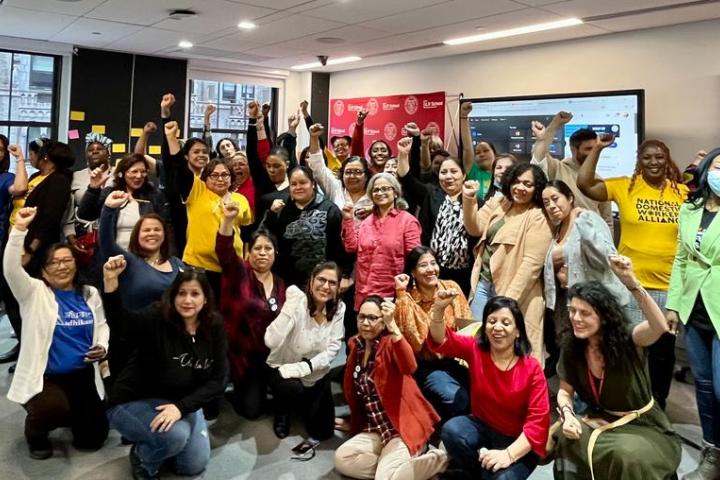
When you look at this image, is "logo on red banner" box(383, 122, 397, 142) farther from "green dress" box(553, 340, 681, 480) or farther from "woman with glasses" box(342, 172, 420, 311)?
"green dress" box(553, 340, 681, 480)

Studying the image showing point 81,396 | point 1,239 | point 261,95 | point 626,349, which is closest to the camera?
point 626,349

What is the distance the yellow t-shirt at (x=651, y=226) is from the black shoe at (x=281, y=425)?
6.68 feet

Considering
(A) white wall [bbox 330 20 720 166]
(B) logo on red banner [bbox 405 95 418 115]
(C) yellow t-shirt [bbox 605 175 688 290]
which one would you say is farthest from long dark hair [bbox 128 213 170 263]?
(B) logo on red banner [bbox 405 95 418 115]

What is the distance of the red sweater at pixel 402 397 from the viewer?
7.93 feet

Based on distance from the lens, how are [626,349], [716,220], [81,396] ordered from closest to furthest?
[626,349] < [716,220] < [81,396]

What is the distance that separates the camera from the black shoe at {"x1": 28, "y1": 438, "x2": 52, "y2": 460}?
8.28 ft

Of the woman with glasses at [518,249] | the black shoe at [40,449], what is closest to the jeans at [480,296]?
the woman with glasses at [518,249]

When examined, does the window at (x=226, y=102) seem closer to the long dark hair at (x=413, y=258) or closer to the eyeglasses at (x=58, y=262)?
the eyeglasses at (x=58, y=262)

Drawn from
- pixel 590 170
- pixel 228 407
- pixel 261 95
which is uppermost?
pixel 261 95

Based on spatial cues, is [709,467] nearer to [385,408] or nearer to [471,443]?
[471,443]

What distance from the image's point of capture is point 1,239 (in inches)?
161

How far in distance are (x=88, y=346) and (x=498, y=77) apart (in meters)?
4.48

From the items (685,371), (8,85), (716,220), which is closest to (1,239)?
(8,85)

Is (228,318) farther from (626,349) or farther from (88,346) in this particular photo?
Answer: (626,349)
